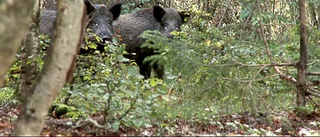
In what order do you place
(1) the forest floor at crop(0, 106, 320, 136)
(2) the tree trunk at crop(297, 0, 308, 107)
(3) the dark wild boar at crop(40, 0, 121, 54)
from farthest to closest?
(3) the dark wild boar at crop(40, 0, 121, 54) → (2) the tree trunk at crop(297, 0, 308, 107) → (1) the forest floor at crop(0, 106, 320, 136)

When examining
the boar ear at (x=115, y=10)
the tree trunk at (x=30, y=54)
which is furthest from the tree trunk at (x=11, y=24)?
the boar ear at (x=115, y=10)

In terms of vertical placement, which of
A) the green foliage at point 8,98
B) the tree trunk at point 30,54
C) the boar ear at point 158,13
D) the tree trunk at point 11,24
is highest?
the tree trunk at point 11,24

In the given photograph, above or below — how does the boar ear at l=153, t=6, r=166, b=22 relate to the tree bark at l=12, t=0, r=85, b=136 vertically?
below

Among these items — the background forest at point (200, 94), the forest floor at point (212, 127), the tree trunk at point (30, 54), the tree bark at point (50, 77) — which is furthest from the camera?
the tree trunk at point (30, 54)

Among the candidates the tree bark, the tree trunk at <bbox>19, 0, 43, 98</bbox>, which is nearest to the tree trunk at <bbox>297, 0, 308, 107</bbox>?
the tree bark

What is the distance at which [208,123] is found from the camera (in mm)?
5789

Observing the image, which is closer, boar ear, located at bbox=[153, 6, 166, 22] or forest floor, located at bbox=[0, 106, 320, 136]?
forest floor, located at bbox=[0, 106, 320, 136]

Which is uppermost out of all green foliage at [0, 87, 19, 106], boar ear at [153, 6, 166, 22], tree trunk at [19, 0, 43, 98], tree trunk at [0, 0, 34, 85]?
tree trunk at [0, 0, 34, 85]

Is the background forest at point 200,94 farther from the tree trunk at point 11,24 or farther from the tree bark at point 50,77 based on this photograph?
the tree trunk at point 11,24

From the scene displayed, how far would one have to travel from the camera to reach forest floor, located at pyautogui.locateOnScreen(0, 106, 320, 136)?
5025 mm

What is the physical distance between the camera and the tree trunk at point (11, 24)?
12.9 ft

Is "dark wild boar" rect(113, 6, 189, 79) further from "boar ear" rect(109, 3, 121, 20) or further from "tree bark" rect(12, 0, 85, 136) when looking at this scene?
"tree bark" rect(12, 0, 85, 136)

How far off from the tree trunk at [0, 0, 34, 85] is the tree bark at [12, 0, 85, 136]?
0.90ft

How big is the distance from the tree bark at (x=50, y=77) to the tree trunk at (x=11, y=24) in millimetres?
274
